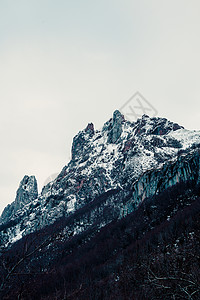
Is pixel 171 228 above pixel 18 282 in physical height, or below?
below

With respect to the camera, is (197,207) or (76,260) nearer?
(197,207)

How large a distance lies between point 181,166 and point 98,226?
76.4 m

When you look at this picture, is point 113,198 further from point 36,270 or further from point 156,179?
point 36,270

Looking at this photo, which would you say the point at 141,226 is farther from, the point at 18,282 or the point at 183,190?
the point at 18,282

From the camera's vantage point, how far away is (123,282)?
51.4 meters

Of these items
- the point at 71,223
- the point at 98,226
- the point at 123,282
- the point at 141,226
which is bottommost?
the point at 123,282

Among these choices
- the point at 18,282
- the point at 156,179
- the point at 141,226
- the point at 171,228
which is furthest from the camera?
the point at 156,179

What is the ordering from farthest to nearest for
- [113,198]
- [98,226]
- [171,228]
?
[113,198] → [98,226] → [171,228]

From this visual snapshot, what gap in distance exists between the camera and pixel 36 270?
275 inches

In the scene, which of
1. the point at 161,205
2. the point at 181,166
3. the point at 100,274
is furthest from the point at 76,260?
the point at 181,166

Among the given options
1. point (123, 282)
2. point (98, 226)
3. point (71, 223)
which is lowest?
point (123, 282)

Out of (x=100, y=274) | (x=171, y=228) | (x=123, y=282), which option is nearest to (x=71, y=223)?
(x=100, y=274)

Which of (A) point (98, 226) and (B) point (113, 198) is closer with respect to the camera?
(A) point (98, 226)

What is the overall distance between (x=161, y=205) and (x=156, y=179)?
91.3ft
